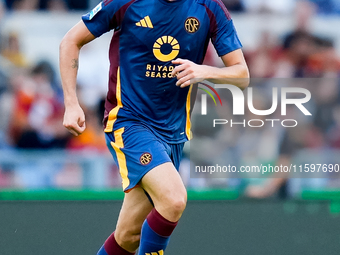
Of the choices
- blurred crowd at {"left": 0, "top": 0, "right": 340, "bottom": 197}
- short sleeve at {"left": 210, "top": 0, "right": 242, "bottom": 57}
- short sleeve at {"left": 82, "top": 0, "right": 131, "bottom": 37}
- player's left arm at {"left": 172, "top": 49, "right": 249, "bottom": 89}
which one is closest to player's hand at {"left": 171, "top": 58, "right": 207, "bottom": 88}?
player's left arm at {"left": 172, "top": 49, "right": 249, "bottom": 89}

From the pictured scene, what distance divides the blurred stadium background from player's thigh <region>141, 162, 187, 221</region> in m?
1.30

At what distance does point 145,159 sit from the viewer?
2.68m

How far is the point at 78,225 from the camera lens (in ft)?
12.6

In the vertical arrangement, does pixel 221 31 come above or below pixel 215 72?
above

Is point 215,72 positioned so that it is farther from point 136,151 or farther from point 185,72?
point 136,151

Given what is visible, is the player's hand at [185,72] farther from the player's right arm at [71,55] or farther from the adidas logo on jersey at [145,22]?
the player's right arm at [71,55]

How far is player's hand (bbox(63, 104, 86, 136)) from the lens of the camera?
2639mm

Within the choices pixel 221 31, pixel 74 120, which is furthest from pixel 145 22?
pixel 74 120

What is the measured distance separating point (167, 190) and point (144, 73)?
69cm

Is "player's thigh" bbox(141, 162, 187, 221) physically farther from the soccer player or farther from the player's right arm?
the player's right arm

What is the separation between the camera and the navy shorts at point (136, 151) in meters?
2.67

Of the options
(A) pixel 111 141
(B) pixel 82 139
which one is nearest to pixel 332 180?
(A) pixel 111 141

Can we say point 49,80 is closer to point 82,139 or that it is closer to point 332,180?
point 82,139

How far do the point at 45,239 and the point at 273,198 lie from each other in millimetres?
1723
